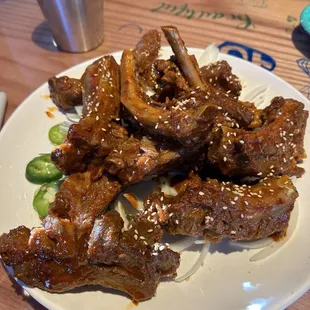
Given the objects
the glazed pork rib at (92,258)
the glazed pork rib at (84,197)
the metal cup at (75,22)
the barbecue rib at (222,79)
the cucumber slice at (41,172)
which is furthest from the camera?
the metal cup at (75,22)

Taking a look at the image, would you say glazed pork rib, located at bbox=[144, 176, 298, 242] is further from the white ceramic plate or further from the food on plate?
the white ceramic plate

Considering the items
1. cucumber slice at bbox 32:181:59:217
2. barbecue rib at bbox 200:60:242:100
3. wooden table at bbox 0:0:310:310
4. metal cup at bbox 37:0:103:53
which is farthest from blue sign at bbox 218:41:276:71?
cucumber slice at bbox 32:181:59:217

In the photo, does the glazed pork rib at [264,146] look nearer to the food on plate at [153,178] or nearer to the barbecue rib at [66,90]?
the food on plate at [153,178]

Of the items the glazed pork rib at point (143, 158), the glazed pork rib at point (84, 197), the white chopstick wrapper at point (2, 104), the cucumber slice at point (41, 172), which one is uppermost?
the glazed pork rib at point (143, 158)

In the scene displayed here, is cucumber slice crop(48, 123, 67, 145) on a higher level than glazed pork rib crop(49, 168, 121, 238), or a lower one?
lower

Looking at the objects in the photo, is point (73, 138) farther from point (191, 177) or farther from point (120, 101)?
point (191, 177)

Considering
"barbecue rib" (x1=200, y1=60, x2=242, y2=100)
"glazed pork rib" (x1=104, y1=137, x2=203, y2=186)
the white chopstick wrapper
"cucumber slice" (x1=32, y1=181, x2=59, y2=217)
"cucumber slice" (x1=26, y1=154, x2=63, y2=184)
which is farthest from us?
the white chopstick wrapper

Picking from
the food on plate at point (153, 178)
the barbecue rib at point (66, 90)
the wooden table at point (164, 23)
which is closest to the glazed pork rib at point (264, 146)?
the food on plate at point (153, 178)
